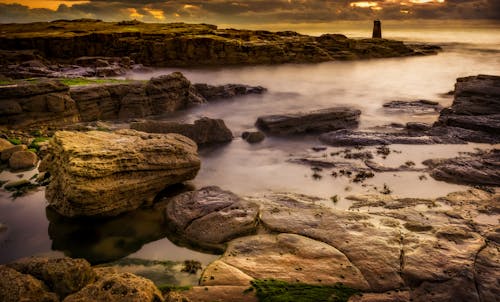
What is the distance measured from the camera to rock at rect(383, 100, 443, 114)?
86.4ft

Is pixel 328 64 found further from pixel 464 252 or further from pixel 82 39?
pixel 464 252

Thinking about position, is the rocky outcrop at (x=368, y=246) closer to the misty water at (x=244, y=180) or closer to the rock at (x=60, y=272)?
the misty water at (x=244, y=180)

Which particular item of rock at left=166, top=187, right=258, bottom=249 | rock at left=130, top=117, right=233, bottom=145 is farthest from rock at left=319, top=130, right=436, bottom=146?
rock at left=166, top=187, right=258, bottom=249

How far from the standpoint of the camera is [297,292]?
7461mm

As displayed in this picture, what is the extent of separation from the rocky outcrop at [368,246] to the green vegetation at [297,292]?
19cm

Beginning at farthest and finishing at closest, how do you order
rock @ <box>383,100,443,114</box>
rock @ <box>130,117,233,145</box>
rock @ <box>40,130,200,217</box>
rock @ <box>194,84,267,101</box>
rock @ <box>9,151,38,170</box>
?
rock @ <box>194,84,267,101</box> < rock @ <box>383,100,443,114</box> < rock @ <box>130,117,233,145</box> < rock @ <box>9,151,38,170</box> < rock @ <box>40,130,200,217</box>

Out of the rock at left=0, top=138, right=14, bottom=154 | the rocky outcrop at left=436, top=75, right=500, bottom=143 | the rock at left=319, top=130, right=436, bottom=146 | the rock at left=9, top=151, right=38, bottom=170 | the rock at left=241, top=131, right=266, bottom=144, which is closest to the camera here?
the rock at left=9, top=151, right=38, bottom=170

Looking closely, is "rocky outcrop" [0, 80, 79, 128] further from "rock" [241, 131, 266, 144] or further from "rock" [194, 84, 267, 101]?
"rock" [194, 84, 267, 101]

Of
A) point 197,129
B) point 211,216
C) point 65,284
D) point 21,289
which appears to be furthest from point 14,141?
point 21,289

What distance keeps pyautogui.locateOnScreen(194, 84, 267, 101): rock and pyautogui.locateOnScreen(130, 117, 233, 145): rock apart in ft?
31.0

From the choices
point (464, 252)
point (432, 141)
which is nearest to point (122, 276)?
point (464, 252)

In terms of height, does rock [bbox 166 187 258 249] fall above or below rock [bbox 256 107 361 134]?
below

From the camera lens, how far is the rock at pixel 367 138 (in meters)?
18.4

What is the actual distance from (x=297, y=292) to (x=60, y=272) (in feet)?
14.8
